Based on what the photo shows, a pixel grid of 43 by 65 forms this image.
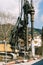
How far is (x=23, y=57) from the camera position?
1234 inches

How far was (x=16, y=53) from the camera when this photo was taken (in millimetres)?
32219

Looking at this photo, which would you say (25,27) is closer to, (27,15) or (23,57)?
(27,15)

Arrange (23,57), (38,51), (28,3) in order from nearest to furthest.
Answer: (23,57)
(28,3)
(38,51)

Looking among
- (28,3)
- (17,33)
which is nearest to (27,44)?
(17,33)

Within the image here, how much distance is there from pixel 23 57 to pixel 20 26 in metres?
5.26

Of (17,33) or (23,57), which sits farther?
(17,33)

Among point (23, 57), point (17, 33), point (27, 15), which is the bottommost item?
point (23, 57)

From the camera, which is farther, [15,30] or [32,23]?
[15,30]

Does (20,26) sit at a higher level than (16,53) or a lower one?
higher

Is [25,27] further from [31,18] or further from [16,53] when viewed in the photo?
[16,53]

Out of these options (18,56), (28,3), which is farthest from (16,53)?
(28,3)

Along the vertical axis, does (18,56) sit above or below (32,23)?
below

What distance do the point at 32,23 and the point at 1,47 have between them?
5.11 meters

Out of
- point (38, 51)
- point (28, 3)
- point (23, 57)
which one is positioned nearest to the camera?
point (23, 57)
